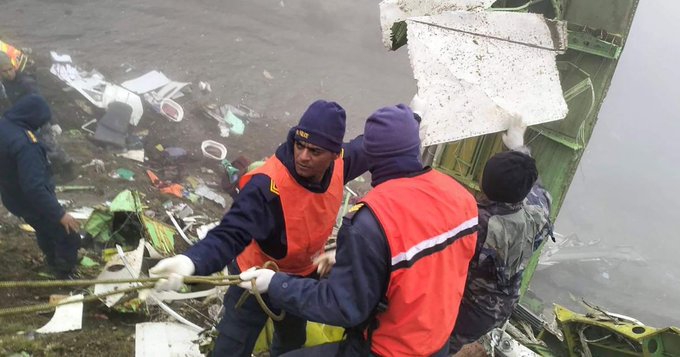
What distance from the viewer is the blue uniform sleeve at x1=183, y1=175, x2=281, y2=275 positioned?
211 cm

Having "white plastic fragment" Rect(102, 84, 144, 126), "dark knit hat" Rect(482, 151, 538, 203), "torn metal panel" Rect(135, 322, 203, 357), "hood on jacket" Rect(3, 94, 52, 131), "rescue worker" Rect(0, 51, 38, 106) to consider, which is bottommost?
"white plastic fragment" Rect(102, 84, 144, 126)

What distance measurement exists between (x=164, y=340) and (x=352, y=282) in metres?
2.06

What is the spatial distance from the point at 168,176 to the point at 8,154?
11.7 ft

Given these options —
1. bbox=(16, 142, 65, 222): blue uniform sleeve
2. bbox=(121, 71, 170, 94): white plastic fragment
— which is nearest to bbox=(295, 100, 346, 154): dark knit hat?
bbox=(16, 142, 65, 222): blue uniform sleeve

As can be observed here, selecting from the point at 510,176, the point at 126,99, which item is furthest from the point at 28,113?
the point at 126,99

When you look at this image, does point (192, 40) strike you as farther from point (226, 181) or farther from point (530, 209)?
point (530, 209)

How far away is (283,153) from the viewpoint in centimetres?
240

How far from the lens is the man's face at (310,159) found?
7.56 ft

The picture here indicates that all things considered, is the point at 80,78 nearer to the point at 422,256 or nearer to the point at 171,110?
the point at 171,110

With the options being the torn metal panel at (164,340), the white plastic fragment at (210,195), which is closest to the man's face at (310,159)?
the torn metal panel at (164,340)

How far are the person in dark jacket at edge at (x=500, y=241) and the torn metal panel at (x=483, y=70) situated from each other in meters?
0.74

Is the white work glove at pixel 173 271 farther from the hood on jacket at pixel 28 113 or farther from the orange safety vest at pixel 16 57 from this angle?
the orange safety vest at pixel 16 57

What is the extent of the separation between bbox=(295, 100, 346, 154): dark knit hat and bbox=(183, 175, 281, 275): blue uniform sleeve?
0.92ft

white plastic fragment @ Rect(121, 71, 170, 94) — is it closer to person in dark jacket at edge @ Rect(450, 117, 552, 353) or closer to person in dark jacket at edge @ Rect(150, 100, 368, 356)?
person in dark jacket at edge @ Rect(150, 100, 368, 356)
